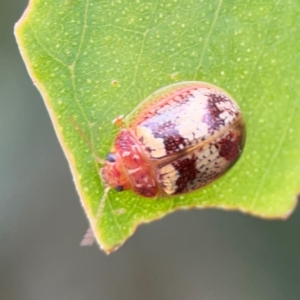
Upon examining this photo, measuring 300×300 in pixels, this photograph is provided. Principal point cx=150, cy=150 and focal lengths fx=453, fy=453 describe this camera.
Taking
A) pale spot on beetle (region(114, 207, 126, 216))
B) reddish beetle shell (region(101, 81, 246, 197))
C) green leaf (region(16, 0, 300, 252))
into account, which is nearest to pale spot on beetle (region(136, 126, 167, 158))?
reddish beetle shell (region(101, 81, 246, 197))

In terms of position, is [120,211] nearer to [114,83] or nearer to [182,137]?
[182,137]

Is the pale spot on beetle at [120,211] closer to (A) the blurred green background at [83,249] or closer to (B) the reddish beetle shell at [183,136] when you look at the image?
(B) the reddish beetle shell at [183,136]

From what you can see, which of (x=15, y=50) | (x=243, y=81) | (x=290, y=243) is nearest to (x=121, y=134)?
(x=243, y=81)

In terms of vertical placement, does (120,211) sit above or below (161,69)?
below

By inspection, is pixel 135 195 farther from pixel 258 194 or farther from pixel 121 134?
pixel 258 194

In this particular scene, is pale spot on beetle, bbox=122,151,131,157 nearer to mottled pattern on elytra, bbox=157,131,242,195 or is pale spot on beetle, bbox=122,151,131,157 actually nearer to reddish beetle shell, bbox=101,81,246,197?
reddish beetle shell, bbox=101,81,246,197

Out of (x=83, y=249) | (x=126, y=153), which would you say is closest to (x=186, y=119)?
(x=126, y=153)
